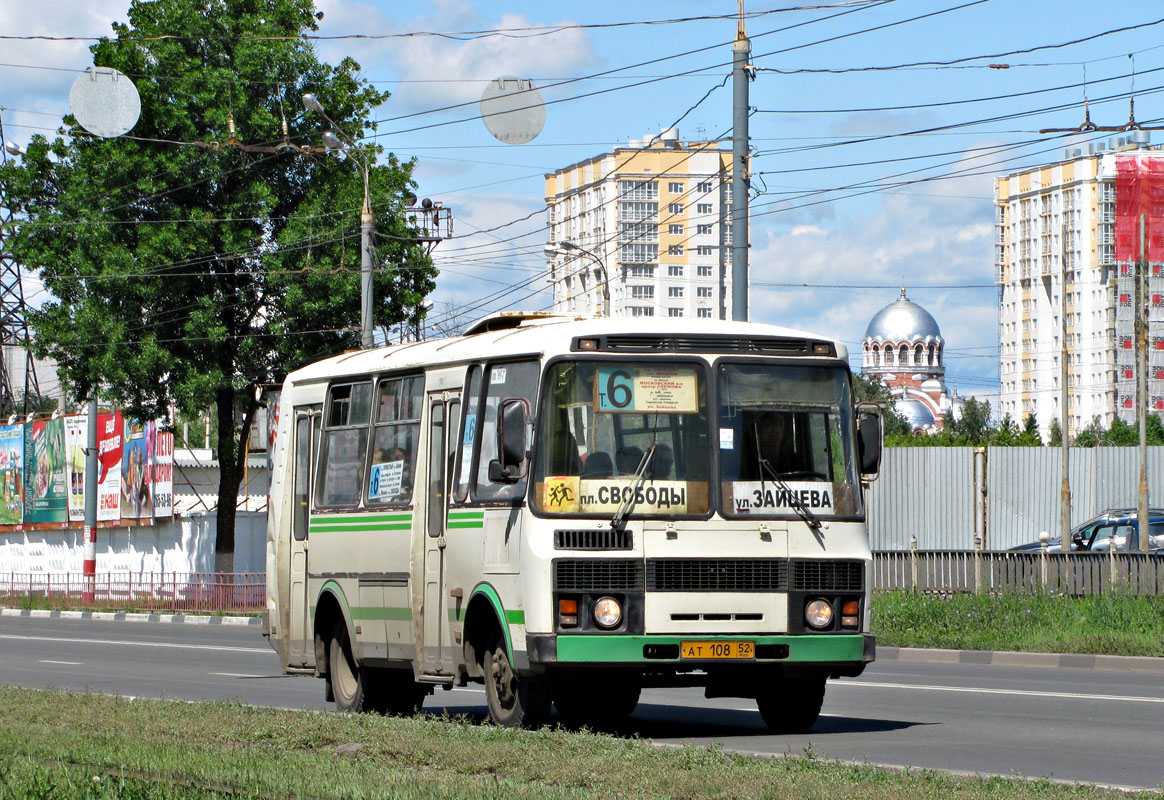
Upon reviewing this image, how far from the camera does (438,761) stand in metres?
9.70

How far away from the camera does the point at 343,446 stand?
48.0 feet

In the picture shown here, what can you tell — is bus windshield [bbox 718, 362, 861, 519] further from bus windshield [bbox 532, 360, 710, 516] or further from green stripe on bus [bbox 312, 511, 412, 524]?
green stripe on bus [bbox 312, 511, 412, 524]

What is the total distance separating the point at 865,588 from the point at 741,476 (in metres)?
1.17

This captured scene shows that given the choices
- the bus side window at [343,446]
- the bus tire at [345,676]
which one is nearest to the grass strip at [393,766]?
the bus tire at [345,676]

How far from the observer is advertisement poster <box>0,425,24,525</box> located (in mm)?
60375

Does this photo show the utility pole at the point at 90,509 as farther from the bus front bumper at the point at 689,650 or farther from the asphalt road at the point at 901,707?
the bus front bumper at the point at 689,650

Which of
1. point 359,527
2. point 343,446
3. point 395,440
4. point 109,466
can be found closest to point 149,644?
point 343,446

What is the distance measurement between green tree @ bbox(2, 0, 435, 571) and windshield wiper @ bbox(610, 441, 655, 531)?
26.2 m

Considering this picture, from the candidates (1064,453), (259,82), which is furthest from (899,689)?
(259,82)

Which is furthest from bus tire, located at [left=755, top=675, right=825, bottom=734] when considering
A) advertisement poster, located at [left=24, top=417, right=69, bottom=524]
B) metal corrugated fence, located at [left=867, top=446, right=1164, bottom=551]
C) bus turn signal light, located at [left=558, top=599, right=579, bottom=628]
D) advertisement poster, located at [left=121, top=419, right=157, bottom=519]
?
advertisement poster, located at [left=24, top=417, right=69, bottom=524]

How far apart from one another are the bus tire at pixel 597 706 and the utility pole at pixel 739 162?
924cm

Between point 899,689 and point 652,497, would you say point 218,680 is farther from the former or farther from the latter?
point 652,497

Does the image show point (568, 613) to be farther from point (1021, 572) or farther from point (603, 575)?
point (1021, 572)

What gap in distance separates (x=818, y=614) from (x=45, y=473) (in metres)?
49.9
